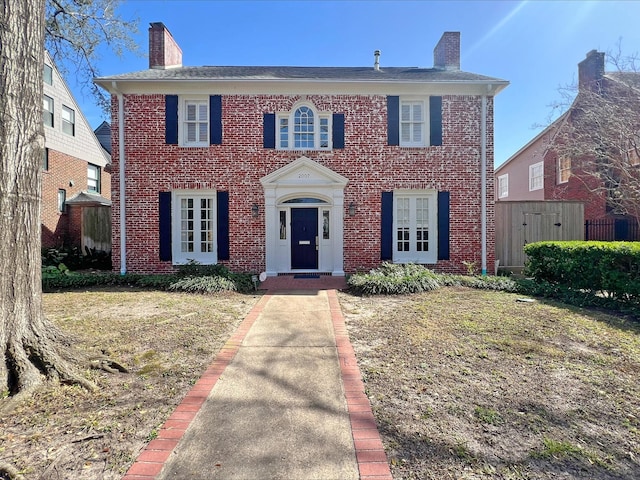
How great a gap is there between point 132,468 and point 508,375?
3589mm

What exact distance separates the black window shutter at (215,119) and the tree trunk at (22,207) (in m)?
6.70

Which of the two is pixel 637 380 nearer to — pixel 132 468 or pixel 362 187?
pixel 132 468

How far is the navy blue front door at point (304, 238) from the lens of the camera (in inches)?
412

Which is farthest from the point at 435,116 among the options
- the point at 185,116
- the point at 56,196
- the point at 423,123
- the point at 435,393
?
the point at 56,196

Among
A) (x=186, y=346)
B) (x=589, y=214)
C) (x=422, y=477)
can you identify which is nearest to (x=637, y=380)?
(x=422, y=477)

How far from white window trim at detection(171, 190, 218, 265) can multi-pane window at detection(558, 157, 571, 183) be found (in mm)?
15872

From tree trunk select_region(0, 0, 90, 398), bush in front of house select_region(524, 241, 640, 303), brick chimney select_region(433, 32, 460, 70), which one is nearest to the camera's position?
tree trunk select_region(0, 0, 90, 398)

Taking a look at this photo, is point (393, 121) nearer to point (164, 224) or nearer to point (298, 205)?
point (298, 205)

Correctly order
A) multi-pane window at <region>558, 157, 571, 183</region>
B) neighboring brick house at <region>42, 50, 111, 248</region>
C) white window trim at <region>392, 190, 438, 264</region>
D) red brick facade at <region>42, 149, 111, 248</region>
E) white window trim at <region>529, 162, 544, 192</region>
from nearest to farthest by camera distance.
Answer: white window trim at <region>392, 190, 438, 264</region>
red brick facade at <region>42, 149, 111, 248</region>
neighboring brick house at <region>42, 50, 111, 248</region>
multi-pane window at <region>558, 157, 571, 183</region>
white window trim at <region>529, 162, 544, 192</region>

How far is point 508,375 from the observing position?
A: 144 inches

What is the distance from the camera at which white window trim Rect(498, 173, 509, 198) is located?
23083 millimetres

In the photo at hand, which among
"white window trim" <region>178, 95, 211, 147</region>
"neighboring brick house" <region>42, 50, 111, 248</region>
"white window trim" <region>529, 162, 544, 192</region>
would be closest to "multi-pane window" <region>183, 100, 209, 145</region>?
"white window trim" <region>178, 95, 211, 147</region>

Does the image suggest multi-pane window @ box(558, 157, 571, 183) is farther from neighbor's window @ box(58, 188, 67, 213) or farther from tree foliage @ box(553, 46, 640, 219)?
neighbor's window @ box(58, 188, 67, 213)

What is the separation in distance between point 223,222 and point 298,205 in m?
2.34
